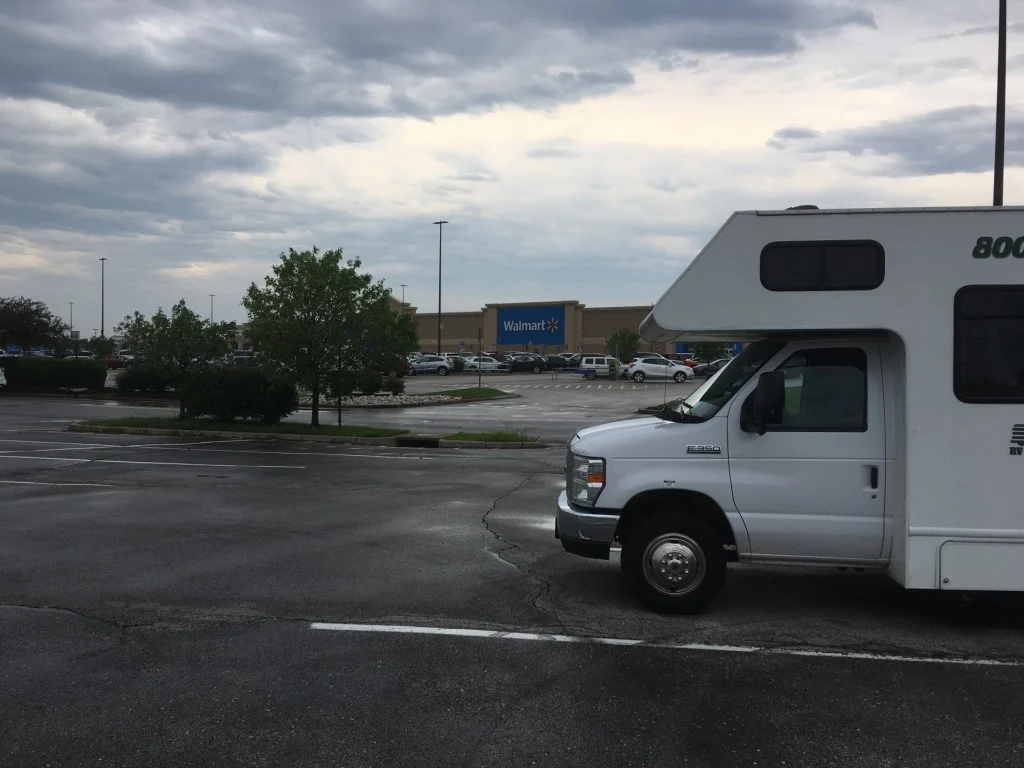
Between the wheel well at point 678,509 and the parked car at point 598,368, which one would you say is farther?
the parked car at point 598,368

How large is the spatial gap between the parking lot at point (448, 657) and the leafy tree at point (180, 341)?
1389 centimetres

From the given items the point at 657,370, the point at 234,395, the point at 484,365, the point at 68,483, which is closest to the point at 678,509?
the point at 68,483

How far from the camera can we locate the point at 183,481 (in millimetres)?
13156

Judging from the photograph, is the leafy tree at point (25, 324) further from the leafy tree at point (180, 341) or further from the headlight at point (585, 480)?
the headlight at point (585, 480)

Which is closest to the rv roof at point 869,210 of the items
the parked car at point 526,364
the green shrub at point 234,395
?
the green shrub at point 234,395

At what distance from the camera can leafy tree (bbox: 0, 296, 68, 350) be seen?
2279 inches

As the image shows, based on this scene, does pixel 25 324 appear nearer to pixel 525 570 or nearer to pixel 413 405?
pixel 413 405

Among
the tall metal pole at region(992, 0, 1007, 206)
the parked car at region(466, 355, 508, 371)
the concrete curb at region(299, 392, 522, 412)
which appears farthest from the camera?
the parked car at region(466, 355, 508, 371)

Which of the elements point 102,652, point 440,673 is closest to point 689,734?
point 440,673

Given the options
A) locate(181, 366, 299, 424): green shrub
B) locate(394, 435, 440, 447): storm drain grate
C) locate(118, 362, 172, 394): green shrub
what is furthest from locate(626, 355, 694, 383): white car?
locate(394, 435, 440, 447): storm drain grate

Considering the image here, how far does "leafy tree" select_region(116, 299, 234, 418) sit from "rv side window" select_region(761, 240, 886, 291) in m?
19.8

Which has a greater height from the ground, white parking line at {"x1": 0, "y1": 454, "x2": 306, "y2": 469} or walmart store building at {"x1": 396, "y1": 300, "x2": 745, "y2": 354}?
walmart store building at {"x1": 396, "y1": 300, "x2": 745, "y2": 354}

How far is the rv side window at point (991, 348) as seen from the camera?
573 centimetres

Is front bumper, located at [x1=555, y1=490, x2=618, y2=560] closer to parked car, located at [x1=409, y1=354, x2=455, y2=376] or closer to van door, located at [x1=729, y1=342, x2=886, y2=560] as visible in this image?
van door, located at [x1=729, y1=342, x2=886, y2=560]
